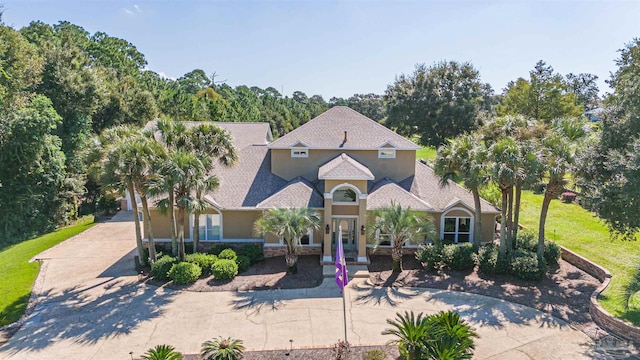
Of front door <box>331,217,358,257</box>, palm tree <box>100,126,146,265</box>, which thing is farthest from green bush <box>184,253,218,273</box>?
front door <box>331,217,358,257</box>

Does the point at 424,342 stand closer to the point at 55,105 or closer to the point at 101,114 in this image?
the point at 55,105

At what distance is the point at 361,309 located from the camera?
1532cm

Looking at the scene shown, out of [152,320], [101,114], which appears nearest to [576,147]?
[152,320]

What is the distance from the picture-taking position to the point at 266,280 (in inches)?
709

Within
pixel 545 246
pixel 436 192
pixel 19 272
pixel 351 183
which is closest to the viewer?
pixel 19 272

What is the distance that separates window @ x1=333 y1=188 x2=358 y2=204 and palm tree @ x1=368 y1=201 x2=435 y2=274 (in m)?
1.99

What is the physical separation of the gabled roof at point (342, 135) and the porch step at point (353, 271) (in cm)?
767

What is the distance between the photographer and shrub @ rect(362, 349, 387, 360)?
1189 centimetres

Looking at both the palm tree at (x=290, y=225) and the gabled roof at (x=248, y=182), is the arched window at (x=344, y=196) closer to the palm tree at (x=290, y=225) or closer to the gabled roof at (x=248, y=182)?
the palm tree at (x=290, y=225)

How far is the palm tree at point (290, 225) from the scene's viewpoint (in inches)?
702

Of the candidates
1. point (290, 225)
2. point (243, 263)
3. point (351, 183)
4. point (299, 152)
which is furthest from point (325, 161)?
point (243, 263)

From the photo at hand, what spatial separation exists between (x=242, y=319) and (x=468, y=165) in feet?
41.0

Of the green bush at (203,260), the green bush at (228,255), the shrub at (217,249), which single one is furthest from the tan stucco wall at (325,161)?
the green bush at (203,260)

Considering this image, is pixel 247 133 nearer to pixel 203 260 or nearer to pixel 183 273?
pixel 203 260
